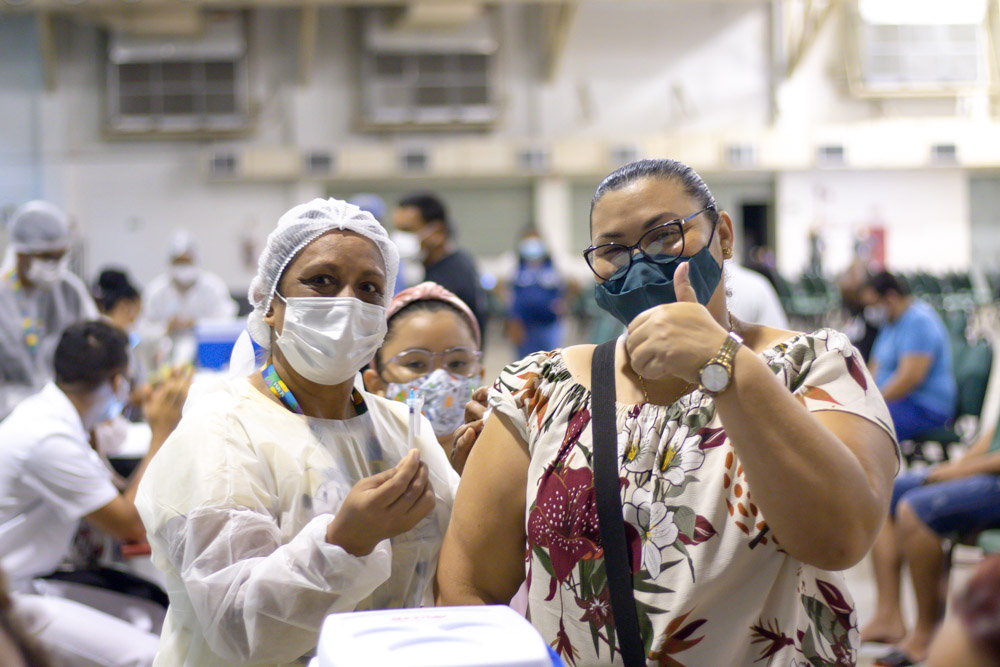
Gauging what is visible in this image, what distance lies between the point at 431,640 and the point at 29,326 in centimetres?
391

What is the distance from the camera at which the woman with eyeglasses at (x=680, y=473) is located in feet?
3.60

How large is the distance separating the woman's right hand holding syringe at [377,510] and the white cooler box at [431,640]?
0.97 ft

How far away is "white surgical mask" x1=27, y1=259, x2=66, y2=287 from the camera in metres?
4.25

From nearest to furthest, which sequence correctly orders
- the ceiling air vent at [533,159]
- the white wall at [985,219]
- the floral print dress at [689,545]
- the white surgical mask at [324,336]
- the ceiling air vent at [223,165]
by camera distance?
the floral print dress at [689,545], the white surgical mask at [324,336], the ceiling air vent at [223,165], the ceiling air vent at [533,159], the white wall at [985,219]

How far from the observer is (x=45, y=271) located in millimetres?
4254

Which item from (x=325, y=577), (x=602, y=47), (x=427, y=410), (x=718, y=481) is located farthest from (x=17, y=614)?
(x=602, y=47)

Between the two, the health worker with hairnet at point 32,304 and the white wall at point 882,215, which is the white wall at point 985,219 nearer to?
the white wall at point 882,215

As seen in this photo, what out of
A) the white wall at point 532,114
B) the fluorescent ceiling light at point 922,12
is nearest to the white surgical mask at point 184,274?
the white wall at point 532,114

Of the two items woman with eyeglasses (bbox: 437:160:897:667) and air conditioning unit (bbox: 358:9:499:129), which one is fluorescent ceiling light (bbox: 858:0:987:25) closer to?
air conditioning unit (bbox: 358:9:499:129)

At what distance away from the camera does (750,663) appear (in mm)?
1207

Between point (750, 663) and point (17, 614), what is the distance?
35.3 inches

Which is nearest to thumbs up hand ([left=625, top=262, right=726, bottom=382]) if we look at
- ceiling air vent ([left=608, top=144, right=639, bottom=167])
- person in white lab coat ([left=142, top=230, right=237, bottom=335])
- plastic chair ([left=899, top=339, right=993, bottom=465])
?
plastic chair ([left=899, top=339, right=993, bottom=465])

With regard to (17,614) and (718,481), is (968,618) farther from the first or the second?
(17,614)

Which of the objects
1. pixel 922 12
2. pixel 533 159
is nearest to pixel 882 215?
pixel 922 12
